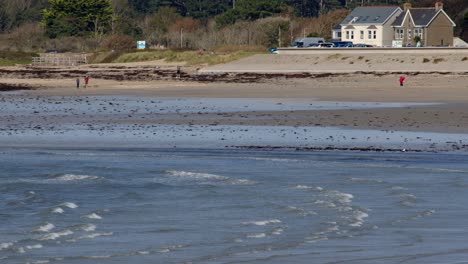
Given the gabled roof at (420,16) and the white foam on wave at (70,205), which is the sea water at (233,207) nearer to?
the white foam on wave at (70,205)

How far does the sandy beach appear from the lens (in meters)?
26.0

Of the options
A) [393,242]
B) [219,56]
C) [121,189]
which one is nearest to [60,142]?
[121,189]

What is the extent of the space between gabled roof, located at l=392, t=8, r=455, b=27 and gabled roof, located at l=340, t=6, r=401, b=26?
3.51 feet

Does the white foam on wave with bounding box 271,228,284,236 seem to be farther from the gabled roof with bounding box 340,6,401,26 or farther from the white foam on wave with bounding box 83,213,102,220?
the gabled roof with bounding box 340,6,401,26

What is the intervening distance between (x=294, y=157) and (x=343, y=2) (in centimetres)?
11842

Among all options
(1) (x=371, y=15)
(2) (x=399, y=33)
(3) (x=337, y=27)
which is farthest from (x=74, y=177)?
(3) (x=337, y=27)

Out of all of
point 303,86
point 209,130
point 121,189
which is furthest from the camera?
point 303,86

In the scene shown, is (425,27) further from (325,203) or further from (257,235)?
(257,235)

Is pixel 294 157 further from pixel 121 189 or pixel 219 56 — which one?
pixel 219 56

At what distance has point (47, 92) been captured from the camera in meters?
41.5

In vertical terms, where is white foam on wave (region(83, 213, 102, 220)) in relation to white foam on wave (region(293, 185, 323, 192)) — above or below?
above

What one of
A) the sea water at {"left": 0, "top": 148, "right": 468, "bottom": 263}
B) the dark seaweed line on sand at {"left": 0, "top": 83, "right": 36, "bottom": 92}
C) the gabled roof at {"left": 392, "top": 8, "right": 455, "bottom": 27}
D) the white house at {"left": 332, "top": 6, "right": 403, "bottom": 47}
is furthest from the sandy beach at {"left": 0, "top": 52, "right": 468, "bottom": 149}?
the white house at {"left": 332, "top": 6, "right": 403, "bottom": 47}

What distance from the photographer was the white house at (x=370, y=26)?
91438 millimetres

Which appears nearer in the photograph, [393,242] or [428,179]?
[393,242]
